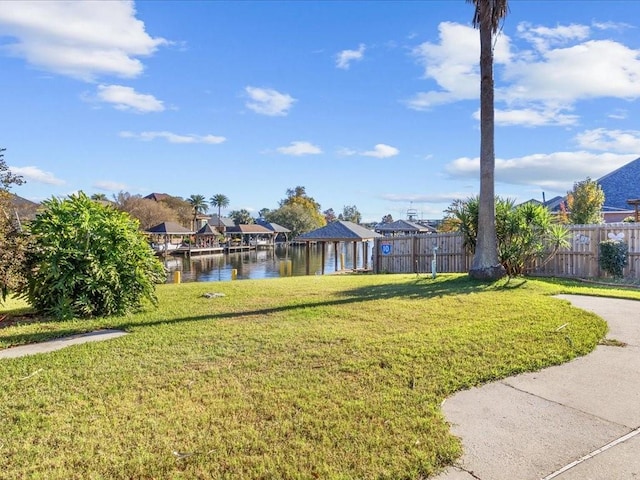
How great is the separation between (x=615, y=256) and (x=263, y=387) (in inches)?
504

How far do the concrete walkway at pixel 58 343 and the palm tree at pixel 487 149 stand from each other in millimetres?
9227

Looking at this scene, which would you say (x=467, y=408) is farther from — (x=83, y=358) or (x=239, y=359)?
(x=83, y=358)

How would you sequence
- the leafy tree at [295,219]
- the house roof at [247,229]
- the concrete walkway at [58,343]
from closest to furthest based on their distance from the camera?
the concrete walkway at [58,343] < the house roof at [247,229] < the leafy tree at [295,219]

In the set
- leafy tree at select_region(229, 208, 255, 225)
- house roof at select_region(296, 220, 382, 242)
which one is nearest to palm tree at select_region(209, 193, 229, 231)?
leafy tree at select_region(229, 208, 255, 225)

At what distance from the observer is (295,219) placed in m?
84.2

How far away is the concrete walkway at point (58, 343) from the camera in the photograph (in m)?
5.20

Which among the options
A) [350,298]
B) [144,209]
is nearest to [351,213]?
[144,209]

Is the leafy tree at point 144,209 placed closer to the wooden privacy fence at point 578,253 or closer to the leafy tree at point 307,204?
the leafy tree at point 307,204

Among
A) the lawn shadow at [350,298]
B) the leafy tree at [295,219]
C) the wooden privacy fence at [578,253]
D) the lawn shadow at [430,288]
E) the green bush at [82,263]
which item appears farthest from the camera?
the leafy tree at [295,219]

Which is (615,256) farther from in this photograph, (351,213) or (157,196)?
(351,213)

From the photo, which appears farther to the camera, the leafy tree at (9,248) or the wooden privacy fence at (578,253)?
the wooden privacy fence at (578,253)

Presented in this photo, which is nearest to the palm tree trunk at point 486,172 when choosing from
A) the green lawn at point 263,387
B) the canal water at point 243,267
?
the green lawn at point 263,387

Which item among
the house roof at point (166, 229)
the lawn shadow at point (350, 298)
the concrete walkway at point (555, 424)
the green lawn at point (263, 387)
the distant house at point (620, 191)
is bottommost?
the concrete walkway at point (555, 424)

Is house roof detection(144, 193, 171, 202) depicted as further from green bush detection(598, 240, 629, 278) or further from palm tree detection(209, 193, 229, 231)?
green bush detection(598, 240, 629, 278)
